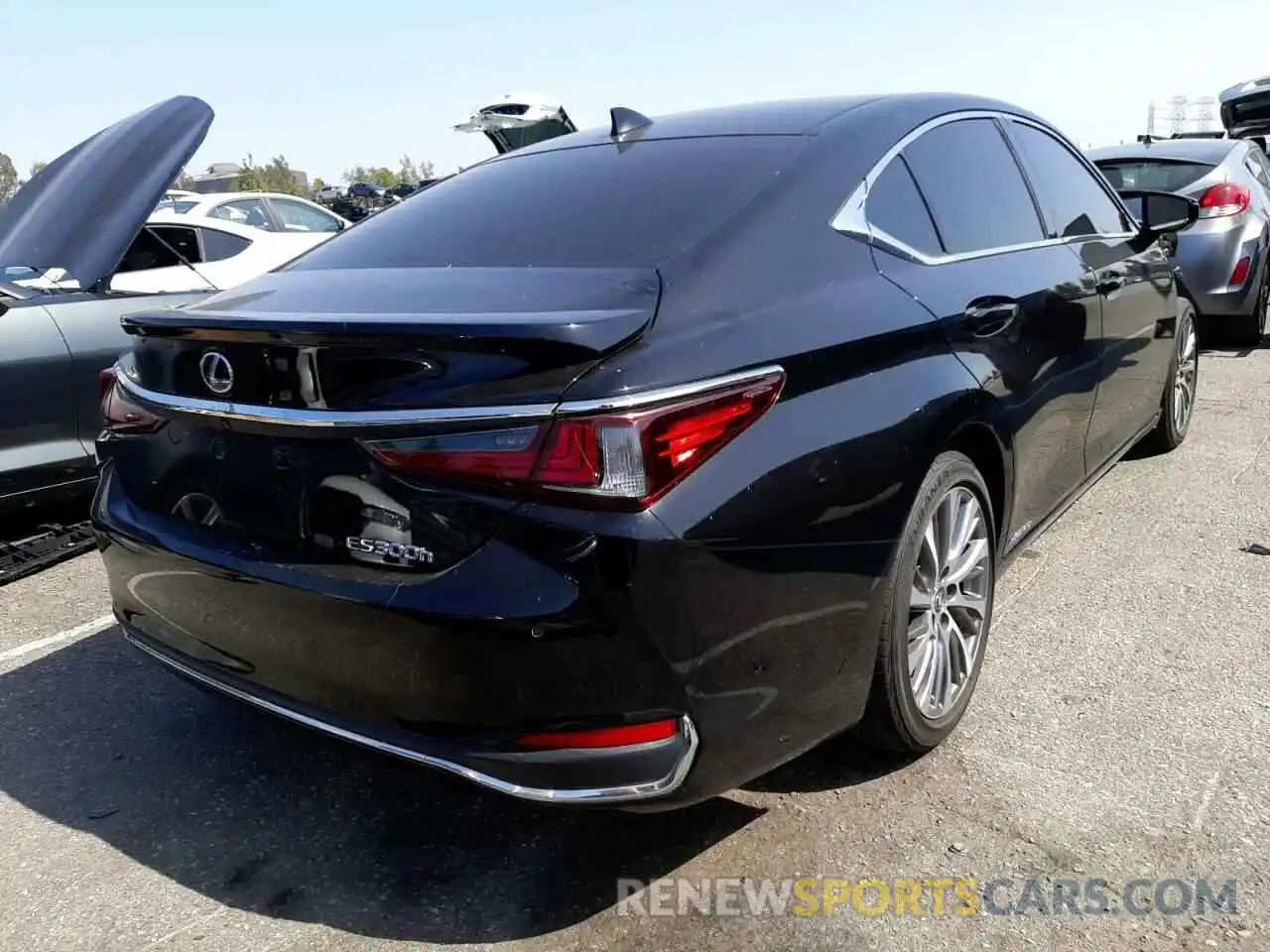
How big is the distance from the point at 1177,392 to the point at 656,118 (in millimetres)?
3217

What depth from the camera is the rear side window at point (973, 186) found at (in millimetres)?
2943

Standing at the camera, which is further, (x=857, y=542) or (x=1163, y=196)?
(x=1163, y=196)

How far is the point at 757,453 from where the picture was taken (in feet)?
6.66

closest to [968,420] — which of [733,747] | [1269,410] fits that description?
[733,747]

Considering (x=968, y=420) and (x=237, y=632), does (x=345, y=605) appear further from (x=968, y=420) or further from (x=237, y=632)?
(x=968, y=420)

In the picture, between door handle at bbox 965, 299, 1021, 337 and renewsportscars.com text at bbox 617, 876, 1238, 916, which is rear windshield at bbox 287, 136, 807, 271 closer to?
door handle at bbox 965, 299, 1021, 337

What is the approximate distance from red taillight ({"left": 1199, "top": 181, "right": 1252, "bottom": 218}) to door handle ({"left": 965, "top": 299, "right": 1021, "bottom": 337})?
5.01 m

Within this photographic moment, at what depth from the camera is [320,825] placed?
2.57 metres

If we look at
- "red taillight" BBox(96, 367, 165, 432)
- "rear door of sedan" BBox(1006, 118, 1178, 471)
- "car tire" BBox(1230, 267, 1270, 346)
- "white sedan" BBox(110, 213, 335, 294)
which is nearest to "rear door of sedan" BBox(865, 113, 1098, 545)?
"rear door of sedan" BBox(1006, 118, 1178, 471)

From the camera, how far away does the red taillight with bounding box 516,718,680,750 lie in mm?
1939

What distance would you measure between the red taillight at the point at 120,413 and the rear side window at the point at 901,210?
1730 mm

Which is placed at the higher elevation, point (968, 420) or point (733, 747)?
point (968, 420)

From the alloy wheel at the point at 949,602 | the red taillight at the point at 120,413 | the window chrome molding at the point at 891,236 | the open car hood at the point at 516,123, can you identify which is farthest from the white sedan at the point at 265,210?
the alloy wheel at the point at 949,602

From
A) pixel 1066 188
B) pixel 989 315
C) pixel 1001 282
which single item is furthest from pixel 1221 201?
pixel 989 315
